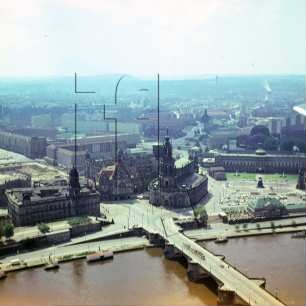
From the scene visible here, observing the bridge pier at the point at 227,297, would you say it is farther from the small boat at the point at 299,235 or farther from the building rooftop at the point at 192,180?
the building rooftop at the point at 192,180

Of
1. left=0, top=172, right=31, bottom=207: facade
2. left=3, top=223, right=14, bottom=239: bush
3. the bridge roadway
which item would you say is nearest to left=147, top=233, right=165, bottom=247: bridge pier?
the bridge roadway

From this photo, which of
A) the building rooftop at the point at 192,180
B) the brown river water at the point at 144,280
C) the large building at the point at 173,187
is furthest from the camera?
the building rooftop at the point at 192,180

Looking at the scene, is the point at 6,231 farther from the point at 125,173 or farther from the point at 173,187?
the point at 125,173

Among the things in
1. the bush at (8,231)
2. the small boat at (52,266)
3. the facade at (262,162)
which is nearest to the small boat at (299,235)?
the small boat at (52,266)

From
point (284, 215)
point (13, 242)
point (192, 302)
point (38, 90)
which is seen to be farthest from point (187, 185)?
point (38, 90)

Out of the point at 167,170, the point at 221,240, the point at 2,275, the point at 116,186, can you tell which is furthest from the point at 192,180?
the point at 2,275

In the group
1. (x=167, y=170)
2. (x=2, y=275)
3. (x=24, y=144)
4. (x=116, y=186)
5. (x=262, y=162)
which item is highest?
(x=167, y=170)
